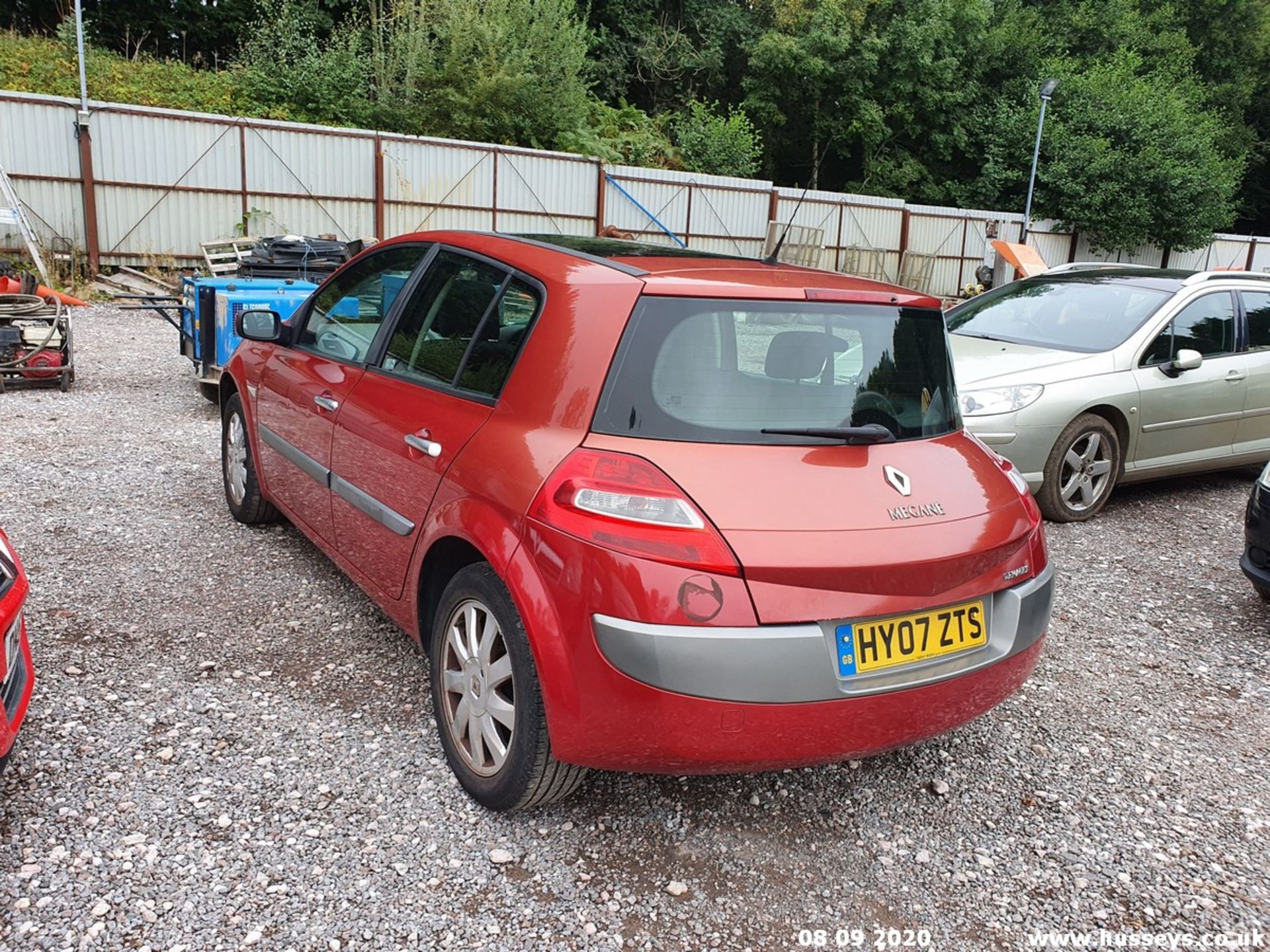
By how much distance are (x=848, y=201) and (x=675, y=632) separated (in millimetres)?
23105

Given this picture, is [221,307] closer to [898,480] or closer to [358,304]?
[358,304]

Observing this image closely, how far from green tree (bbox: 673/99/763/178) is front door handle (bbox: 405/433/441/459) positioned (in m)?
25.6

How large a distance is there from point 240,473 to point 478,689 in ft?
9.00

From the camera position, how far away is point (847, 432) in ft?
8.71

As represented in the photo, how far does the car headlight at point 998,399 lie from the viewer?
570 centimetres

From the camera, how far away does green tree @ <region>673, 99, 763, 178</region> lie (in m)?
27.4

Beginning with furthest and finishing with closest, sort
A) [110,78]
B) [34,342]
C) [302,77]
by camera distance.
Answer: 1. [302,77]
2. [110,78]
3. [34,342]

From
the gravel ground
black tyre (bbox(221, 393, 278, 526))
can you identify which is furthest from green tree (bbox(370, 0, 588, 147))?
the gravel ground

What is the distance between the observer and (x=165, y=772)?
113 inches

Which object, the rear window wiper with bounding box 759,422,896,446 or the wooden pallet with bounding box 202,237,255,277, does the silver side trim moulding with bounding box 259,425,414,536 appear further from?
the wooden pallet with bounding box 202,237,255,277

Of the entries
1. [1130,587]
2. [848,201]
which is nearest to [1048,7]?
[848,201]

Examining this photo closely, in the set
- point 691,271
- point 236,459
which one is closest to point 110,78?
point 236,459

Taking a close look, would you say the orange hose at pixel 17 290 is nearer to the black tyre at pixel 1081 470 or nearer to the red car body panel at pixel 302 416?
the red car body panel at pixel 302 416

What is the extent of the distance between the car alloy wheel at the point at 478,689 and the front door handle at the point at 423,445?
480 mm
